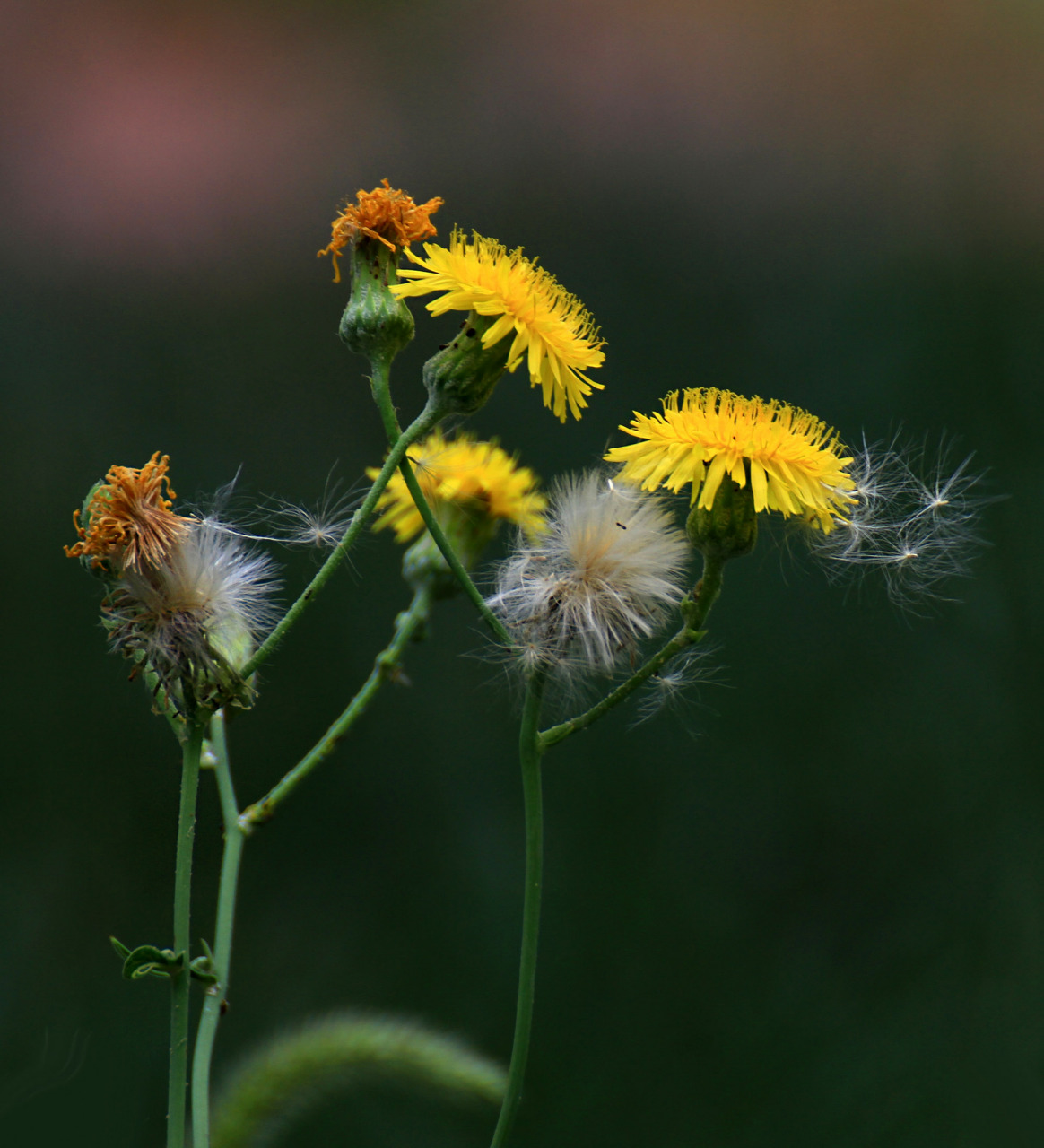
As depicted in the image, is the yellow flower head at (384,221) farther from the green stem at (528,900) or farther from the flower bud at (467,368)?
the green stem at (528,900)

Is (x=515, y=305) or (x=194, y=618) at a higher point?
(x=515, y=305)

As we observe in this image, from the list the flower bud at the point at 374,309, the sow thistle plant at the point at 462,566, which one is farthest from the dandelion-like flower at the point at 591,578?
the flower bud at the point at 374,309

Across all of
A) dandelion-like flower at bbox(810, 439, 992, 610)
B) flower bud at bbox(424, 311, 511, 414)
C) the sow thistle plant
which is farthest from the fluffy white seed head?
dandelion-like flower at bbox(810, 439, 992, 610)

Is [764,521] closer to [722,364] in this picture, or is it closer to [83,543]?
[83,543]

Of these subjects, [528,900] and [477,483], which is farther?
[477,483]

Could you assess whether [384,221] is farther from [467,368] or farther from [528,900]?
[528,900]

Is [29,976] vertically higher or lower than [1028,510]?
lower

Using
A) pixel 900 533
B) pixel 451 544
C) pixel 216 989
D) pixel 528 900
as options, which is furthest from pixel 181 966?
pixel 900 533

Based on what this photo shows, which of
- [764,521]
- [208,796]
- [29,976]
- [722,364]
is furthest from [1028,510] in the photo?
[29,976]
